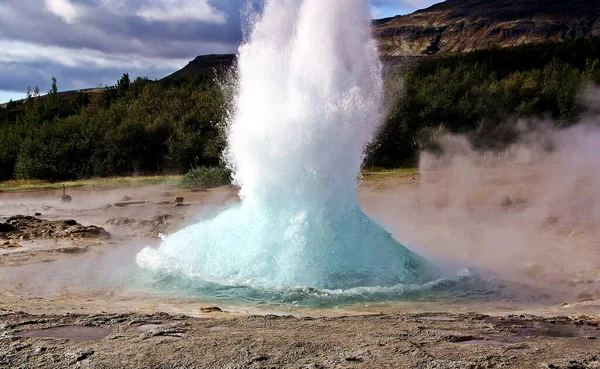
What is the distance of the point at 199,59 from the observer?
97000 mm

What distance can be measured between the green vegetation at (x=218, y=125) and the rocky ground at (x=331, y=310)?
12.2 m

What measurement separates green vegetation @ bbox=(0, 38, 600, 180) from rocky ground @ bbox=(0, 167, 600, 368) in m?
12.2

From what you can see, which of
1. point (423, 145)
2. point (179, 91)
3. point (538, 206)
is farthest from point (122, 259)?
point (179, 91)

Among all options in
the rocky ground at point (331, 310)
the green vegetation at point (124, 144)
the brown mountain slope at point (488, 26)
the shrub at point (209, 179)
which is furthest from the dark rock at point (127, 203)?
the brown mountain slope at point (488, 26)

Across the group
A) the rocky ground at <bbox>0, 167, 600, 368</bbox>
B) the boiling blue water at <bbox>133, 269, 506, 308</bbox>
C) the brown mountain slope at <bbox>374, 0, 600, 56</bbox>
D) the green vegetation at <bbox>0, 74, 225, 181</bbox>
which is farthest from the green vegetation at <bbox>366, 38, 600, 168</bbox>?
the brown mountain slope at <bbox>374, 0, 600, 56</bbox>

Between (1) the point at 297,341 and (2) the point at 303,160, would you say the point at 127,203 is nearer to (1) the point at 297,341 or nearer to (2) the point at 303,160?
(2) the point at 303,160

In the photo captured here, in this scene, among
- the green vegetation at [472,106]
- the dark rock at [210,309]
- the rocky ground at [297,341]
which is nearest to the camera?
the rocky ground at [297,341]

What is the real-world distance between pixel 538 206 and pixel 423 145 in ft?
44.5

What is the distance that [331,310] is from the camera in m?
6.55

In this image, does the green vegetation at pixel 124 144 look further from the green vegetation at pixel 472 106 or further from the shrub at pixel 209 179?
the green vegetation at pixel 472 106

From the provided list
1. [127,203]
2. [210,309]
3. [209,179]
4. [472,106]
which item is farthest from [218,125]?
[210,309]

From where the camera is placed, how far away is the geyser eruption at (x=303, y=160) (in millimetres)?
8453

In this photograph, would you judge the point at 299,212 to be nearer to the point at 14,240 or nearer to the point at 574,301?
the point at 574,301

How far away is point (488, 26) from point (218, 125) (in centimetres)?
6818
